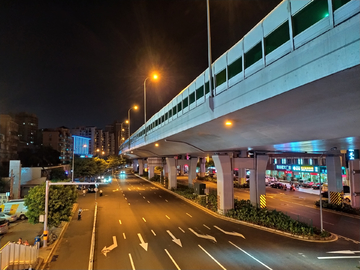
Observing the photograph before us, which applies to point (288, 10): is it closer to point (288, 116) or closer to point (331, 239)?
point (288, 116)

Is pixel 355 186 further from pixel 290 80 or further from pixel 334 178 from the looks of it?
pixel 290 80

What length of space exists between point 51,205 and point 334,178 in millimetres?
33763

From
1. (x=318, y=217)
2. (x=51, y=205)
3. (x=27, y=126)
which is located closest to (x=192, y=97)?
(x=51, y=205)

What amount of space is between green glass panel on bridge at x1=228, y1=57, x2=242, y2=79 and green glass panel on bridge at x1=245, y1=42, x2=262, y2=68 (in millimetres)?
606

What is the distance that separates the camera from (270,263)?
14.0m

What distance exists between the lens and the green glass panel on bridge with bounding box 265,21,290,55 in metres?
9.52

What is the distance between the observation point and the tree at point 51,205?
18.3m

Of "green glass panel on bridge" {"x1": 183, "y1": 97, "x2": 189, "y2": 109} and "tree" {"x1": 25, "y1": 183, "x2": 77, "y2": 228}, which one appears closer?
"tree" {"x1": 25, "y1": 183, "x2": 77, "y2": 228}

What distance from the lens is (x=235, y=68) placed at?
43.1 ft

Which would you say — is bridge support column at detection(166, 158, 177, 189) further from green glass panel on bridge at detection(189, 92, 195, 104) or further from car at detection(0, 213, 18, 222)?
green glass panel on bridge at detection(189, 92, 195, 104)

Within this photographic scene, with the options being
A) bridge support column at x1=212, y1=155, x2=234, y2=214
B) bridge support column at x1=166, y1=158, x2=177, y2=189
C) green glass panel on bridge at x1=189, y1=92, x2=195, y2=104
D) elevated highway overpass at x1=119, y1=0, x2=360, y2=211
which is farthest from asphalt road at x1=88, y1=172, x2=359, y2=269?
bridge support column at x1=166, y1=158, x2=177, y2=189

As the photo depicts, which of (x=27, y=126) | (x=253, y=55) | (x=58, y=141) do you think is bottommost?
(x=253, y=55)

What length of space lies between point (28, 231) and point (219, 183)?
65.2 feet

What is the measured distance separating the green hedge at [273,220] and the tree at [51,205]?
16424 mm
